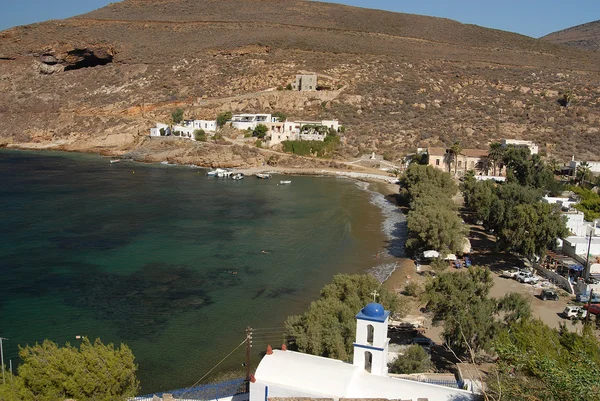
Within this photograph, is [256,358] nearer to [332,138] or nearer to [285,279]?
[285,279]

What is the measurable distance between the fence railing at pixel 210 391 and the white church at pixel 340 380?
4.70 meters

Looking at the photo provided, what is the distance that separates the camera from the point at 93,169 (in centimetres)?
6819

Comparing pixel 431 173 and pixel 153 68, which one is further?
pixel 153 68

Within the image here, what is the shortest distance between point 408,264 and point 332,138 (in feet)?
147

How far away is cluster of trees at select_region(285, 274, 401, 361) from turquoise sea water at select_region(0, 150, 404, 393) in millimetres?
2898

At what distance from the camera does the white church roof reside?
12.3 m

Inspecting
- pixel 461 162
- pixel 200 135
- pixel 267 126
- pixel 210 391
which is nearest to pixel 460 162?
pixel 461 162

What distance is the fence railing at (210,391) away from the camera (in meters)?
17.4

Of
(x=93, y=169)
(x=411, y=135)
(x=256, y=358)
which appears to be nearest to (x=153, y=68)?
(x=93, y=169)

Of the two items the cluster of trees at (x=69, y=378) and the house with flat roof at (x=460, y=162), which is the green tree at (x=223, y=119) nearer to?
the house with flat roof at (x=460, y=162)

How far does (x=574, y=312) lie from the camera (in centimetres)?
2356

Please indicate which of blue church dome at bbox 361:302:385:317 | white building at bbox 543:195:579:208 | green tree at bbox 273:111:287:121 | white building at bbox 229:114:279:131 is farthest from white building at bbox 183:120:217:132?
blue church dome at bbox 361:302:385:317

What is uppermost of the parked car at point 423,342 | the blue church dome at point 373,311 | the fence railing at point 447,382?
the blue church dome at point 373,311

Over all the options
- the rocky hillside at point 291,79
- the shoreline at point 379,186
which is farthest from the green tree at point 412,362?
the rocky hillside at point 291,79
